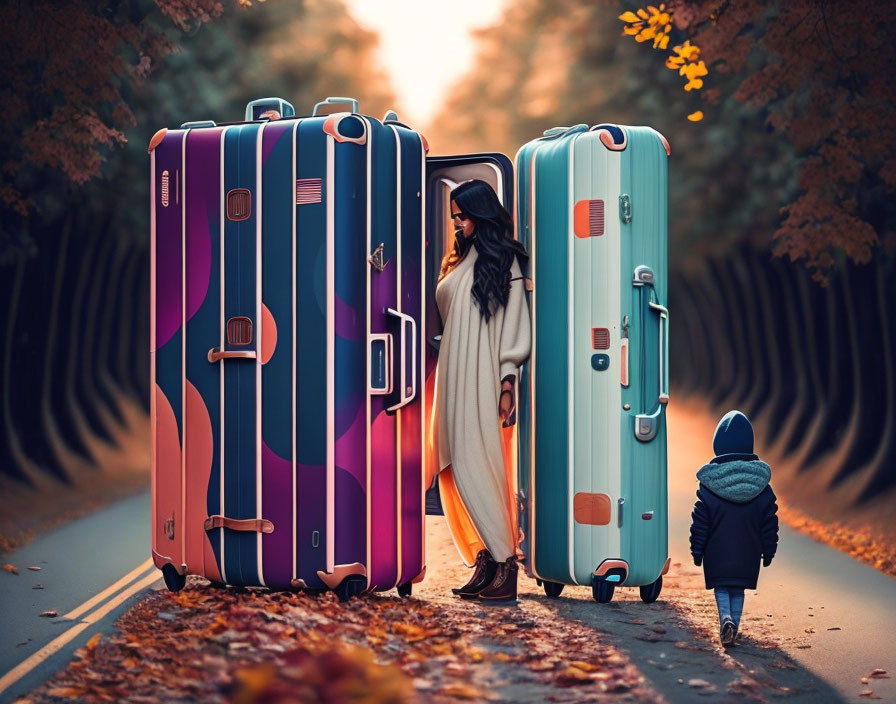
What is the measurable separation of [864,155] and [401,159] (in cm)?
618

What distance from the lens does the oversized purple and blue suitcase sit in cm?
752

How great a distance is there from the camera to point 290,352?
7.62 meters

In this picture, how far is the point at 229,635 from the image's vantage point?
631cm

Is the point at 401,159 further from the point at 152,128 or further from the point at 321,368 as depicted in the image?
the point at 152,128

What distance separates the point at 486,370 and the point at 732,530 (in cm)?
187

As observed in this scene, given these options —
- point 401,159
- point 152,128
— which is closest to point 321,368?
point 401,159

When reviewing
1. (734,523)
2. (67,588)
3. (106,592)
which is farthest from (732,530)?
(67,588)

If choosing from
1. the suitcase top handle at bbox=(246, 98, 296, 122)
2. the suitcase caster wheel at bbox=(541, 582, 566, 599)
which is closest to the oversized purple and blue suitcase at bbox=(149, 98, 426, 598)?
the suitcase top handle at bbox=(246, 98, 296, 122)

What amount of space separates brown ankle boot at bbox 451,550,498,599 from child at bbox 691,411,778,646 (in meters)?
1.51

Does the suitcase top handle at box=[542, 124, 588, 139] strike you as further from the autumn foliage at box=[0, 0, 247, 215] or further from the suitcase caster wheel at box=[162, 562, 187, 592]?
the autumn foliage at box=[0, 0, 247, 215]

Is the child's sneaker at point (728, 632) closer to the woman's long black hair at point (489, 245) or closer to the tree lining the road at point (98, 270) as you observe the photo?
the woman's long black hair at point (489, 245)

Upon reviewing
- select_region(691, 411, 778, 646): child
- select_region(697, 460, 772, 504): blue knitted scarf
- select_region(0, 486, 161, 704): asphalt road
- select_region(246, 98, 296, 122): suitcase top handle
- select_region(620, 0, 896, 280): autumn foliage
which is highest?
select_region(620, 0, 896, 280): autumn foliage

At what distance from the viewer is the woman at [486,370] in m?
7.98

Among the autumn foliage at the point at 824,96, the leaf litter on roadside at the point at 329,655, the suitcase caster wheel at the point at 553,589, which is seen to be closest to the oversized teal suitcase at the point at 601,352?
the suitcase caster wheel at the point at 553,589
